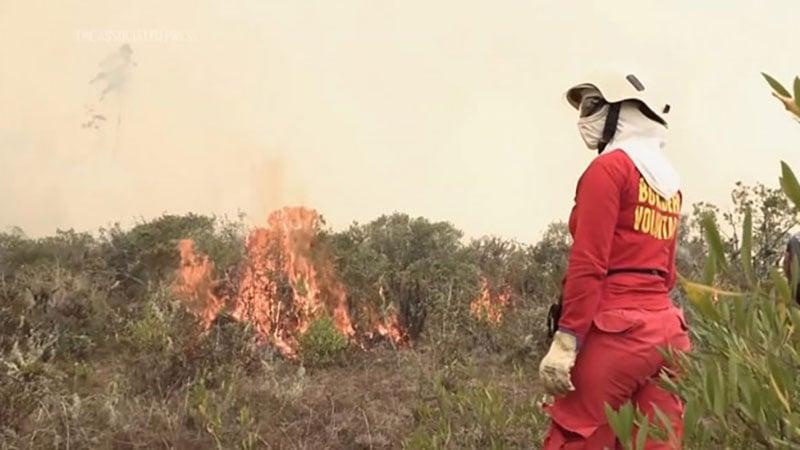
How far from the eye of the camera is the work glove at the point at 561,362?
2553 millimetres

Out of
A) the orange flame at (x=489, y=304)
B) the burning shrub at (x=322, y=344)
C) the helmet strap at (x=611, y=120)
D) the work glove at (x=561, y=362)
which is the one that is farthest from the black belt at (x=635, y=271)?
the orange flame at (x=489, y=304)

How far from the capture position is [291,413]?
201 inches

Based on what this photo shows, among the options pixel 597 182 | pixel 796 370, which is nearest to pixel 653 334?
pixel 597 182

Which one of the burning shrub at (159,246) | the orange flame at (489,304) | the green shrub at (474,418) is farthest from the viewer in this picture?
the burning shrub at (159,246)

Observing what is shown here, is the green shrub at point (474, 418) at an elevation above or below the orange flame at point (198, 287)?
below

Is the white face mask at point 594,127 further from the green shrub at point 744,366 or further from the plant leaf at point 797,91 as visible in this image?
the plant leaf at point 797,91

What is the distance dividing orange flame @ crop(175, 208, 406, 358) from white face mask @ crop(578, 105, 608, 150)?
166 inches

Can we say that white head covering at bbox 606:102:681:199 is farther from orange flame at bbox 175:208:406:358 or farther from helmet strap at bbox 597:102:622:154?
orange flame at bbox 175:208:406:358

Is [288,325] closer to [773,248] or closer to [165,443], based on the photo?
[165,443]

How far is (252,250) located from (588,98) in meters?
5.54

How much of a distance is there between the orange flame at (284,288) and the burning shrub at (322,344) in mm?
139

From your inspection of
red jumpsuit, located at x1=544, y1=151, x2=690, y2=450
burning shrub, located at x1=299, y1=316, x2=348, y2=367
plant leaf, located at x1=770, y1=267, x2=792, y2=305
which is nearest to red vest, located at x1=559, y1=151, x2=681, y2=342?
red jumpsuit, located at x1=544, y1=151, x2=690, y2=450

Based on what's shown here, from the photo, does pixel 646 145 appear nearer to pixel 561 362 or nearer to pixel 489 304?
pixel 561 362

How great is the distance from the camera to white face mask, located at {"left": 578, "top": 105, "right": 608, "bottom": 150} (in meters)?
2.82
